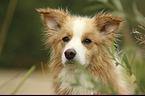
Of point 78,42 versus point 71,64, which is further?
point 78,42

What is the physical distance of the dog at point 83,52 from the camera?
122 inches

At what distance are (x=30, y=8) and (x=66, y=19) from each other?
1040 cm

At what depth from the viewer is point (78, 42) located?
3.25 m

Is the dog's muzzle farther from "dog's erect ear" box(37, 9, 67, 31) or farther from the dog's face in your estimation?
"dog's erect ear" box(37, 9, 67, 31)

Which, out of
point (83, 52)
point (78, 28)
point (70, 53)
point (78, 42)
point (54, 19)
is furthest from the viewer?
point (54, 19)

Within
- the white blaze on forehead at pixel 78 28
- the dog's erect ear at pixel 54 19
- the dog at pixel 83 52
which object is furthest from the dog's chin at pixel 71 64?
the dog's erect ear at pixel 54 19

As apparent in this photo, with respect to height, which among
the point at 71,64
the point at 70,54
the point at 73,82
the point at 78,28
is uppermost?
the point at 78,28

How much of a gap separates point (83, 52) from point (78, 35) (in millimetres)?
307

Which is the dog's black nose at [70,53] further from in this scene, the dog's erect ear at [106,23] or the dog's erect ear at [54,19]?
the dog's erect ear at [54,19]

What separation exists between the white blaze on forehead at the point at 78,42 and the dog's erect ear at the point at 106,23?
21 centimetres

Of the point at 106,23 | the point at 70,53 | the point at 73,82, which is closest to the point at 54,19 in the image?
the point at 106,23

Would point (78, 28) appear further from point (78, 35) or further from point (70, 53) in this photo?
point (70, 53)

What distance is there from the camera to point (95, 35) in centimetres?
342

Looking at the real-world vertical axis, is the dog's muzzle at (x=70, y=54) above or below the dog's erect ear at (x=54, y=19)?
below
